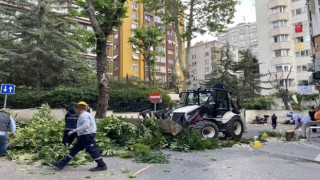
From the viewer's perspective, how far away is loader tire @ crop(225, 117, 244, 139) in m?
15.0

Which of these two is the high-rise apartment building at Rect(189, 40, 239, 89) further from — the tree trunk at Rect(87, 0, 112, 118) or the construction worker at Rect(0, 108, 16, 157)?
the construction worker at Rect(0, 108, 16, 157)

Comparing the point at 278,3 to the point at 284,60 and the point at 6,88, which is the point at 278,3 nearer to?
the point at 284,60

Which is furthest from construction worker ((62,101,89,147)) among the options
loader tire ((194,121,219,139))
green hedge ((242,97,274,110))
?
green hedge ((242,97,274,110))

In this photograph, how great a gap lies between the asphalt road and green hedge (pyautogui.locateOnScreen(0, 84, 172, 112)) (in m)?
13.6

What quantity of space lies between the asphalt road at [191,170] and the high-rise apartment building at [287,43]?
41699mm

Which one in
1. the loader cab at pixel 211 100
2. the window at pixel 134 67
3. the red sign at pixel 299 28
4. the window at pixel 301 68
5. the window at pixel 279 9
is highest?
the window at pixel 279 9

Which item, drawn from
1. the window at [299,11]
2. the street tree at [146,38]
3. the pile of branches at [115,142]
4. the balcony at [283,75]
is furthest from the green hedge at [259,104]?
the pile of branches at [115,142]

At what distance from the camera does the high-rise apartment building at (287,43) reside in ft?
161

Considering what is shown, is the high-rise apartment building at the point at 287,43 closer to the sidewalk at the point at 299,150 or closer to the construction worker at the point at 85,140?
the sidewalk at the point at 299,150

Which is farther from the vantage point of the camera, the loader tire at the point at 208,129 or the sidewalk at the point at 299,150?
the loader tire at the point at 208,129

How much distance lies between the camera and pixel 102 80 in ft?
53.2

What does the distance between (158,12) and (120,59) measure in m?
38.8

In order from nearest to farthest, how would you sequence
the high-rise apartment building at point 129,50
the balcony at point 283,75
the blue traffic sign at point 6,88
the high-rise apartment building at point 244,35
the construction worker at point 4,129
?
the construction worker at point 4,129 → the blue traffic sign at point 6,88 → the balcony at point 283,75 → the high-rise apartment building at point 129,50 → the high-rise apartment building at point 244,35

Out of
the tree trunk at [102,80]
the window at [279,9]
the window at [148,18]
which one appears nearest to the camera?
the tree trunk at [102,80]
